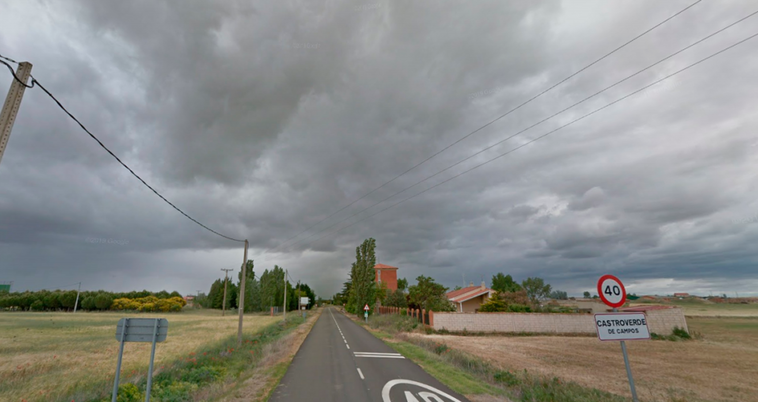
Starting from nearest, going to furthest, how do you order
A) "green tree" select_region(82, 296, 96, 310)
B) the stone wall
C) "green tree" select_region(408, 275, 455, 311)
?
the stone wall, "green tree" select_region(408, 275, 455, 311), "green tree" select_region(82, 296, 96, 310)

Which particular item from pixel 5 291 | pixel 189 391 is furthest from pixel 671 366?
pixel 5 291

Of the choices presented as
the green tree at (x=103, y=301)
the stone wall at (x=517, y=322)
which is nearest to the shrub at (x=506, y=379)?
the stone wall at (x=517, y=322)

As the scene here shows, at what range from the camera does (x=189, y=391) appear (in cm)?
1045

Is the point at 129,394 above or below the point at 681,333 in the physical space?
above

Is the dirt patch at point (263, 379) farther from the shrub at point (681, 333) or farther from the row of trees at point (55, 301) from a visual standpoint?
the row of trees at point (55, 301)

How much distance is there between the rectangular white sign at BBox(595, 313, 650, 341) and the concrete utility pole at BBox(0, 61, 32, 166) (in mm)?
12616

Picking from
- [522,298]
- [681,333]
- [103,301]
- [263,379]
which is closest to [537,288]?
[522,298]

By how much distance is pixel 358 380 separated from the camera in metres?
11.7

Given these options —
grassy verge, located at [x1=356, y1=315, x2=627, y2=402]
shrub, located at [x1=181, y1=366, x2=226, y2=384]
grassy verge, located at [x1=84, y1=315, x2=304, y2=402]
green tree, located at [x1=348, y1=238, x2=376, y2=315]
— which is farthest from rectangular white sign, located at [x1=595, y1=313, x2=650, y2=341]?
green tree, located at [x1=348, y1=238, x2=376, y2=315]

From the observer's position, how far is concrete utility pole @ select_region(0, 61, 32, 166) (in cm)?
609

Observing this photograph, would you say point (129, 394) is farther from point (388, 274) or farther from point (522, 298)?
point (388, 274)

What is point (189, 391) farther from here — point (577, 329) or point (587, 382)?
point (577, 329)

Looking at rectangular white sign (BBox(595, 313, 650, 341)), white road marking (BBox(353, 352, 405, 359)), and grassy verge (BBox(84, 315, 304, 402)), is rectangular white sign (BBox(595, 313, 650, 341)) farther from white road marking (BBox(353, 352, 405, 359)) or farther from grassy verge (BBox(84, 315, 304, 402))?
white road marking (BBox(353, 352, 405, 359))

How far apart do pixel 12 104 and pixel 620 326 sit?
1362 cm
